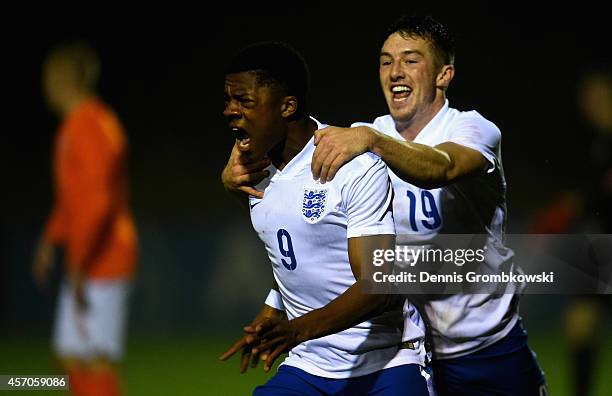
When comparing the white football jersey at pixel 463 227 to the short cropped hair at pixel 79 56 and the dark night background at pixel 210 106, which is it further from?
the short cropped hair at pixel 79 56

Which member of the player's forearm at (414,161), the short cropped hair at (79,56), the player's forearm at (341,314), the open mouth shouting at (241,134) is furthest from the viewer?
the short cropped hair at (79,56)

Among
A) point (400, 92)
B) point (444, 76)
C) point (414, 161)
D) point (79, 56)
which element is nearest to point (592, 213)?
point (444, 76)

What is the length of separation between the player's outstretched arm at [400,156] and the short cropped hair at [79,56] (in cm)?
273

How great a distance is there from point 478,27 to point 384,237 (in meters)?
2.99

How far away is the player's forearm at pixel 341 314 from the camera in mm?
2635

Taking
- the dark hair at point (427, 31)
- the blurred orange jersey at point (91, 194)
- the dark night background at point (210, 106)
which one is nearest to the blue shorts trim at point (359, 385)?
the dark hair at point (427, 31)

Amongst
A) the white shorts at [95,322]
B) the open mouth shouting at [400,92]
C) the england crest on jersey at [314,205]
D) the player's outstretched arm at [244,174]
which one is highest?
the open mouth shouting at [400,92]

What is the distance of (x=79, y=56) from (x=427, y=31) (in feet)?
8.58

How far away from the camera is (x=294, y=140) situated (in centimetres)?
310

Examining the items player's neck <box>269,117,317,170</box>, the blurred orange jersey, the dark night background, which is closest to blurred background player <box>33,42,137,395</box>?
the blurred orange jersey

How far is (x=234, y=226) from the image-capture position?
26.5 feet

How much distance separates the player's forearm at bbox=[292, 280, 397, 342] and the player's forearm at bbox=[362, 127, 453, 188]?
46 cm

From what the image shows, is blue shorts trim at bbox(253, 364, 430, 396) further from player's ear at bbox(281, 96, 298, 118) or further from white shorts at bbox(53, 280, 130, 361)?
white shorts at bbox(53, 280, 130, 361)

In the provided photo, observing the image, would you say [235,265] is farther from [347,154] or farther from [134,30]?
[347,154]
